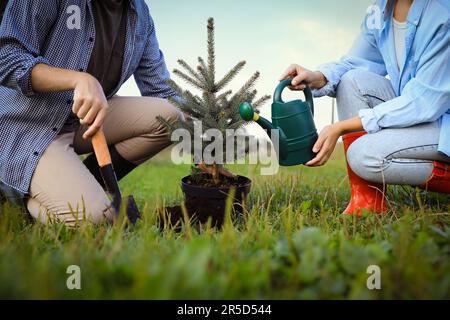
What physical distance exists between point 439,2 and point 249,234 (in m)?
1.54

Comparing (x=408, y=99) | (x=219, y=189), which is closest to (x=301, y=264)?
(x=219, y=189)

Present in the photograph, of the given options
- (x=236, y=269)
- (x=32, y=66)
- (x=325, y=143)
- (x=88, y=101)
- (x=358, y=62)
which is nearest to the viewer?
(x=236, y=269)

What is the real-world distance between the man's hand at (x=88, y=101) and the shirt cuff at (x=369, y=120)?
1.33m

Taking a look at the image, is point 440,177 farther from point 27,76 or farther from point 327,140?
point 27,76

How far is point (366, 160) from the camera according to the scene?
92.1 inches

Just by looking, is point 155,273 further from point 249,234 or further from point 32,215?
point 32,215

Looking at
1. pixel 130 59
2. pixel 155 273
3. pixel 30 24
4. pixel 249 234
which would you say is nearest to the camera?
pixel 155 273

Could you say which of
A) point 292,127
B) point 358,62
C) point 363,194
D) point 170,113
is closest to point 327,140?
point 292,127

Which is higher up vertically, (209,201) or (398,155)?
(398,155)

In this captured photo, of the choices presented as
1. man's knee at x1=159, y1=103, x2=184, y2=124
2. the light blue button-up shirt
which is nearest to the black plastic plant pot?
man's knee at x1=159, y1=103, x2=184, y2=124

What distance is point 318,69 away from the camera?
8.70 feet

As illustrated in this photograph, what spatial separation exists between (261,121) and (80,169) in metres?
0.98

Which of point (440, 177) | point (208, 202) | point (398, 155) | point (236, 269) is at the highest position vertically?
point (398, 155)

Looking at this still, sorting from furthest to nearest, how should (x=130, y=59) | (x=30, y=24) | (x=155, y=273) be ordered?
(x=130, y=59) → (x=30, y=24) → (x=155, y=273)
